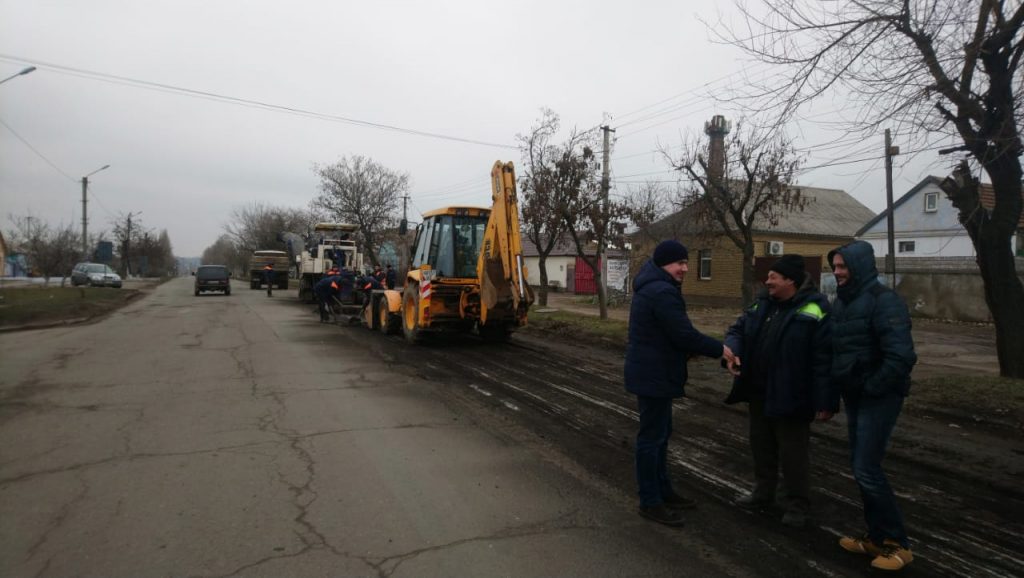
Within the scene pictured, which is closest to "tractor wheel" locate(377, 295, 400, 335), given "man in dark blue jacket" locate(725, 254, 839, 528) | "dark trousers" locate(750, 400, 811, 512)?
"man in dark blue jacket" locate(725, 254, 839, 528)

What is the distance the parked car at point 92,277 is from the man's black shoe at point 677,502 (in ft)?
141

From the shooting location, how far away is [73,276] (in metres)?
38.9

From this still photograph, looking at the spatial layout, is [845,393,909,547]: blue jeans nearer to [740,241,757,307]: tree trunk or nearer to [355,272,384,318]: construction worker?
[740,241,757,307]: tree trunk

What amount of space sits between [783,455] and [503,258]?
775 cm

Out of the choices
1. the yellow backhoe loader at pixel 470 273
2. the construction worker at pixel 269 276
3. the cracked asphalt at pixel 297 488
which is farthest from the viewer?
the construction worker at pixel 269 276

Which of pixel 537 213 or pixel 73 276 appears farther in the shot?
pixel 73 276

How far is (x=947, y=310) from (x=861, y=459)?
856 inches

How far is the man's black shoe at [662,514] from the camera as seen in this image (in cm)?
417

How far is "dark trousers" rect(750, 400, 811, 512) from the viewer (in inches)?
165

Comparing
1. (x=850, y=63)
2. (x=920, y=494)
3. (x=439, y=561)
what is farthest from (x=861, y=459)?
(x=850, y=63)

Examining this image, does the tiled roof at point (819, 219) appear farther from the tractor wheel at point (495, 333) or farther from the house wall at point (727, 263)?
the tractor wheel at point (495, 333)

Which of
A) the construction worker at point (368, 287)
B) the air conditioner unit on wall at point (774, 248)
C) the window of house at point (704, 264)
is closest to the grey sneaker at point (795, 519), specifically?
the construction worker at point (368, 287)

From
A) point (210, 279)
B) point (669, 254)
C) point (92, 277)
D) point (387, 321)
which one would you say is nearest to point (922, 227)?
point (387, 321)

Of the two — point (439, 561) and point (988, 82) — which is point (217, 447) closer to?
point (439, 561)
